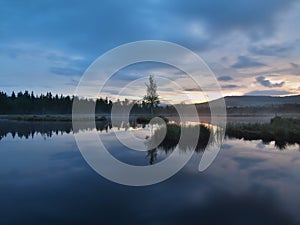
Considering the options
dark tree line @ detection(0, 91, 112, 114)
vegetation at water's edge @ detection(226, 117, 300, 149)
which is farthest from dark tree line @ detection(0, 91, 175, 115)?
vegetation at water's edge @ detection(226, 117, 300, 149)

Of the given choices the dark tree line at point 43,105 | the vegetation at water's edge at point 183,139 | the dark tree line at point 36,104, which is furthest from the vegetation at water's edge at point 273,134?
the dark tree line at point 36,104

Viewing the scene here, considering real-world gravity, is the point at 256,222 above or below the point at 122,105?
below

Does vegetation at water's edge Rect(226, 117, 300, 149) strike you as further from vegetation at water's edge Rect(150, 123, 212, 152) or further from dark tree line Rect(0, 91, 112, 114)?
dark tree line Rect(0, 91, 112, 114)

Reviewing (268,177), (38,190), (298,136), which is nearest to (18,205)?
(38,190)

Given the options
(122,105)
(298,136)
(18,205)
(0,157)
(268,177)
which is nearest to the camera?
(18,205)

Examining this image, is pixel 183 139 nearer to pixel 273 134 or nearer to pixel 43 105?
pixel 273 134

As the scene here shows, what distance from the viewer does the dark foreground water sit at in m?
6.02

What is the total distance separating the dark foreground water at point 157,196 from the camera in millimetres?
6023

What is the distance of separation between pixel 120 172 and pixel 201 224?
5.20 meters

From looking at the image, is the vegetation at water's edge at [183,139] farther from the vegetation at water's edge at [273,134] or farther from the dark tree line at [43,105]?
the dark tree line at [43,105]

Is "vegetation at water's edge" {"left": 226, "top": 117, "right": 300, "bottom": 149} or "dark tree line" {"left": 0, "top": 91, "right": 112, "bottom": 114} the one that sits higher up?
"dark tree line" {"left": 0, "top": 91, "right": 112, "bottom": 114}

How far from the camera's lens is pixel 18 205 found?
22.1ft

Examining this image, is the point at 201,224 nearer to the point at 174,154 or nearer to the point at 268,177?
the point at 268,177

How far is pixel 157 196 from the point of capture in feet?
24.6
